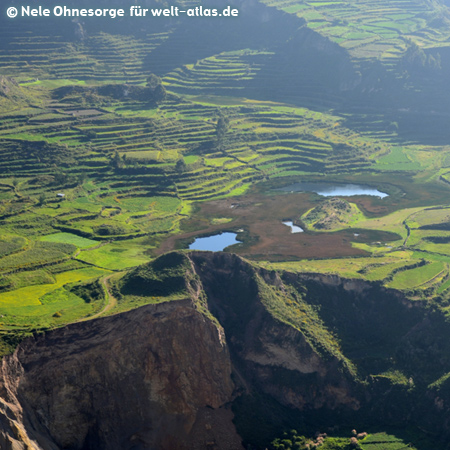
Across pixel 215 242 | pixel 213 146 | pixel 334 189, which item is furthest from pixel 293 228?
pixel 213 146

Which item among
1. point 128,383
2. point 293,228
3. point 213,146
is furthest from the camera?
point 213,146

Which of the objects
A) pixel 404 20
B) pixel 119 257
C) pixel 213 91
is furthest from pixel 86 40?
pixel 119 257

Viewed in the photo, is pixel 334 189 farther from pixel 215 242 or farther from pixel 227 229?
pixel 215 242

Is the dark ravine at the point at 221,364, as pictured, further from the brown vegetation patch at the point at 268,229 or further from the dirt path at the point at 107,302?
the brown vegetation patch at the point at 268,229

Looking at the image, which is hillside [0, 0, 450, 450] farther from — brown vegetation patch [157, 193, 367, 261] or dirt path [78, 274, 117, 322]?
brown vegetation patch [157, 193, 367, 261]

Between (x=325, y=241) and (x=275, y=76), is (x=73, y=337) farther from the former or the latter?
(x=275, y=76)
